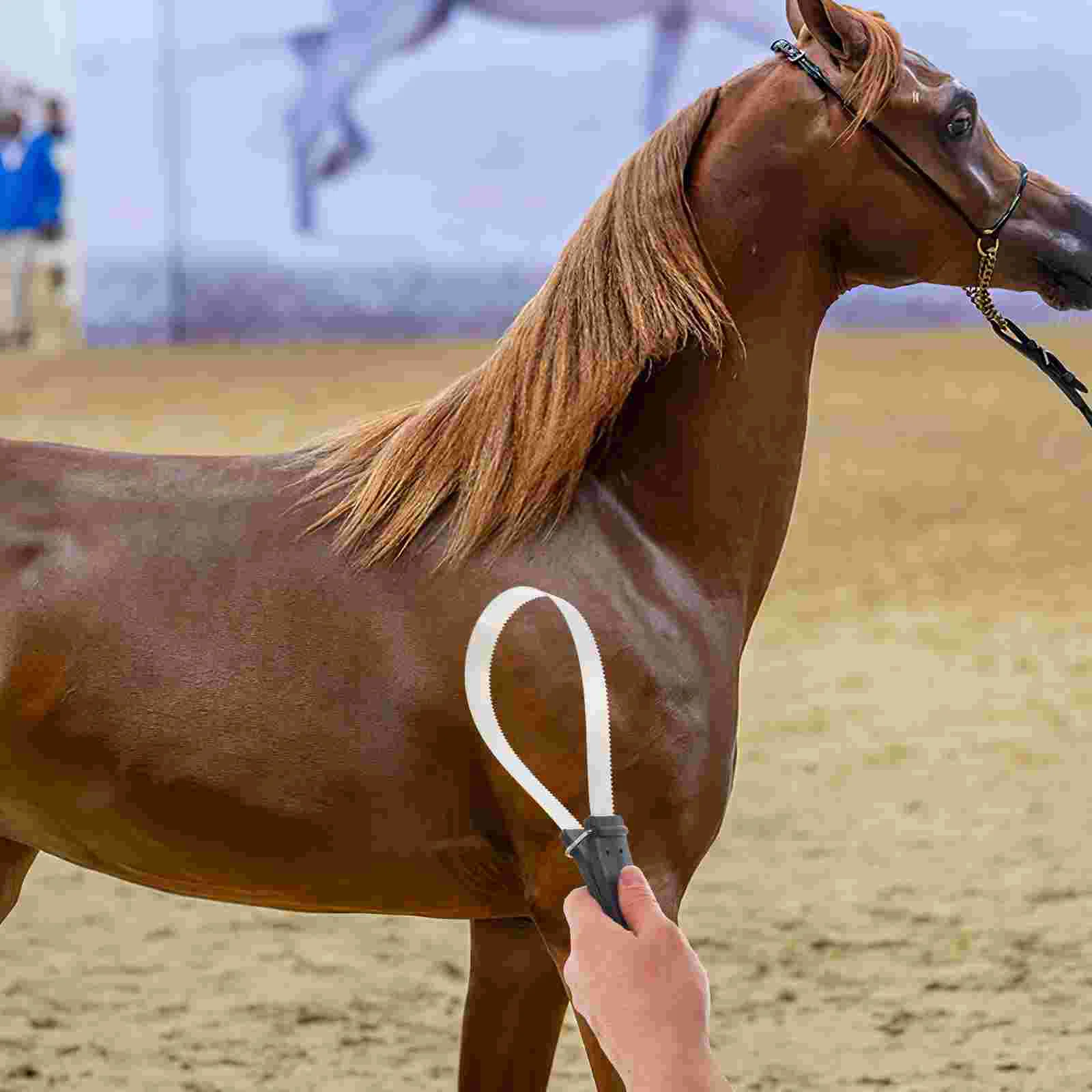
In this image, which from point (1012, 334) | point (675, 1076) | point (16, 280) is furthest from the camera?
point (16, 280)

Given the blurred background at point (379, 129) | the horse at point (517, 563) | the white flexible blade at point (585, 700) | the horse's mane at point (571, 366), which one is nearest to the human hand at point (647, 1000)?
the white flexible blade at point (585, 700)

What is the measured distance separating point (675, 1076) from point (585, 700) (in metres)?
0.34

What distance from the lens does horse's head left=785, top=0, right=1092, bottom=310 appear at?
1760 millimetres

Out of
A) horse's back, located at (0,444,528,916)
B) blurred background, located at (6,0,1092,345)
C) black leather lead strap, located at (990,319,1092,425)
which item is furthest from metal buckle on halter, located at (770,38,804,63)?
blurred background, located at (6,0,1092,345)

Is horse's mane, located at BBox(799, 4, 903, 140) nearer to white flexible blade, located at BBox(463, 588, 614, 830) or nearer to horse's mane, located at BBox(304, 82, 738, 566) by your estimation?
horse's mane, located at BBox(304, 82, 738, 566)

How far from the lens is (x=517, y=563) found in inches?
69.7

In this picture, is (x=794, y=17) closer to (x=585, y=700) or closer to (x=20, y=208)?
(x=585, y=700)

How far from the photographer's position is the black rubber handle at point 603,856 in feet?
4.30

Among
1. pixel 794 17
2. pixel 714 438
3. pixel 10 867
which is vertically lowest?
pixel 10 867

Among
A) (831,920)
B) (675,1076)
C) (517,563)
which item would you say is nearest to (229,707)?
(517,563)

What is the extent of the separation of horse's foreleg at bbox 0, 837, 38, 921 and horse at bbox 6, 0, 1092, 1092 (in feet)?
0.65

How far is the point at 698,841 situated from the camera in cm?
177

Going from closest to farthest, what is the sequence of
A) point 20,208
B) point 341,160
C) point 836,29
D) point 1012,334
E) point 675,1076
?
point 675,1076 → point 836,29 → point 1012,334 → point 20,208 → point 341,160

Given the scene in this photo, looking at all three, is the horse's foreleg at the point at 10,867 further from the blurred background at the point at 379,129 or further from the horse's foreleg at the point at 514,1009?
the blurred background at the point at 379,129
